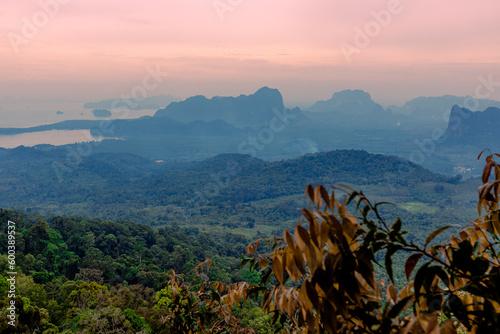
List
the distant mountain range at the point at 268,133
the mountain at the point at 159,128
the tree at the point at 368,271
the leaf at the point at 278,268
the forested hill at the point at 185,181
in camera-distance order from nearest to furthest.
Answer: the tree at the point at 368,271, the leaf at the point at 278,268, the forested hill at the point at 185,181, the distant mountain range at the point at 268,133, the mountain at the point at 159,128

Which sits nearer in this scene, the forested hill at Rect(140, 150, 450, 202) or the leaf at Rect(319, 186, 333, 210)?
the leaf at Rect(319, 186, 333, 210)

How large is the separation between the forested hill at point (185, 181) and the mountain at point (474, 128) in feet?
169

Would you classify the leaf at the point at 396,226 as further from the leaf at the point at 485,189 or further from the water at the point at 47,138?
the water at the point at 47,138

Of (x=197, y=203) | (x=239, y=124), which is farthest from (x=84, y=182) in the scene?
(x=239, y=124)

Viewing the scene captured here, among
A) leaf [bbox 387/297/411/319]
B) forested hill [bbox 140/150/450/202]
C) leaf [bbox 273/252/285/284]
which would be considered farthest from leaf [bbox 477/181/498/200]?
forested hill [bbox 140/150/450/202]

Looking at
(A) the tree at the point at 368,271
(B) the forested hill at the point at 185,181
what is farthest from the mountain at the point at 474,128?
(A) the tree at the point at 368,271

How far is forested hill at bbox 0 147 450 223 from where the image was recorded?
233 ft

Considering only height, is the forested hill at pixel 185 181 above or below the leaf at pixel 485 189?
below

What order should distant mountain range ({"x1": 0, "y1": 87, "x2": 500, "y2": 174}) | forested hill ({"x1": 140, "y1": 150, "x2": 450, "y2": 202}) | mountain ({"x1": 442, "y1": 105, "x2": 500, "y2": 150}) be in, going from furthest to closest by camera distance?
distant mountain range ({"x1": 0, "y1": 87, "x2": 500, "y2": 174})
mountain ({"x1": 442, "y1": 105, "x2": 500, "y2": 150})
forested hill ({"x1": 140, "y1": 150, "x2": 450, "y2": 202})

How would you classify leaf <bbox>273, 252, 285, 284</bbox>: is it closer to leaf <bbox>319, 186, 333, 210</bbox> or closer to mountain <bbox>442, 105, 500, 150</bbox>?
leaf <bbox>319, 186, 333, 210</bbox>

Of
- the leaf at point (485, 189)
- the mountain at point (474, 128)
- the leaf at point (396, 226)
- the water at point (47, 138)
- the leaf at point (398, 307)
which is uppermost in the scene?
the water at point (47, 138)

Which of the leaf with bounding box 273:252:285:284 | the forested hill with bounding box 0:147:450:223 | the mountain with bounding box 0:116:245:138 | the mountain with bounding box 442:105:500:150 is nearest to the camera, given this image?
the leaf with bounding box 273:252:285:284

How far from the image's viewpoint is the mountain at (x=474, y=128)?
116456 millimetres

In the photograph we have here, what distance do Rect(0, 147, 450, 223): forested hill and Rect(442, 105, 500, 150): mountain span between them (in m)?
51.5
